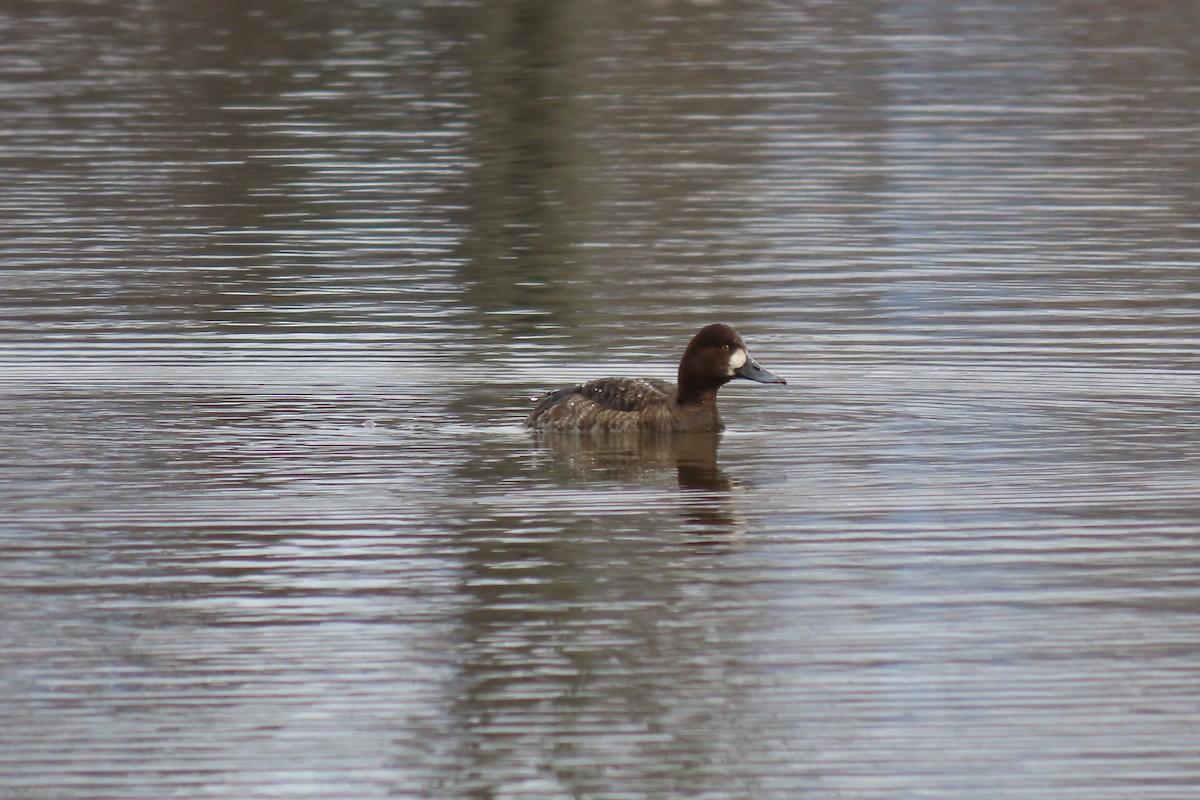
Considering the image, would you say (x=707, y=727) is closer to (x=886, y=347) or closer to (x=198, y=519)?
(x=198, y=519)

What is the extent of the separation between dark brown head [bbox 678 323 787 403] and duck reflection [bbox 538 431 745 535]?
0.27 m

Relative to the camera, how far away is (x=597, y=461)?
13.1 m

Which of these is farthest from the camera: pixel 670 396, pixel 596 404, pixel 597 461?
pixel 670 396

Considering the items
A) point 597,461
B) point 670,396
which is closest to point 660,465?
point 597,461

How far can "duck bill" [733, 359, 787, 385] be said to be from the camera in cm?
1380

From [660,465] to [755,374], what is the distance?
1.09m

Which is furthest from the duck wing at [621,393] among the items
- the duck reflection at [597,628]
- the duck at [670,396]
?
the duck reflection at [597,628]

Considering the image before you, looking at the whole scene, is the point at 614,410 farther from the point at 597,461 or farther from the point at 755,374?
the point at 755,374

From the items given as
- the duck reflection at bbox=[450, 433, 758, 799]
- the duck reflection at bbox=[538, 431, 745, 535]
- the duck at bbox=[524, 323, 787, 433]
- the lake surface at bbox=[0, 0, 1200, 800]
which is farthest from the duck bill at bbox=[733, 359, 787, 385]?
Answer: the duck reflection at bbox=[450, 433, 758, 799]

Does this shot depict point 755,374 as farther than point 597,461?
Yes

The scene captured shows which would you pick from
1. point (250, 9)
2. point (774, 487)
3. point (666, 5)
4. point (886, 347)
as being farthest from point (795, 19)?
point (774, 487)

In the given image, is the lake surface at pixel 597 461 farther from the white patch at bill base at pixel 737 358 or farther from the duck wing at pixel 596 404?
the white patch at bill base at pixel 737 358

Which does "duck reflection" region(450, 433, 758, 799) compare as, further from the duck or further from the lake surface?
the duck

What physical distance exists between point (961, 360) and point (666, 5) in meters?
31.8
